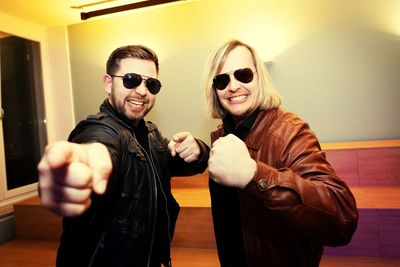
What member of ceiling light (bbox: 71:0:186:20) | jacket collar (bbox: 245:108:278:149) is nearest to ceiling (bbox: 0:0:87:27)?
ceiling light (bbox: 71:0:186:20)

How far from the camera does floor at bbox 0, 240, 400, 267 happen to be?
2.11 m

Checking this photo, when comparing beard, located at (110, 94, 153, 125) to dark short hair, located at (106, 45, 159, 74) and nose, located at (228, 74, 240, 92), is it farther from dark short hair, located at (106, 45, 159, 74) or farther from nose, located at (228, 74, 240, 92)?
nose, located at (228, 74, 240, 92)

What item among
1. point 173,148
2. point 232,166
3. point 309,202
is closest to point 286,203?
point 309,202

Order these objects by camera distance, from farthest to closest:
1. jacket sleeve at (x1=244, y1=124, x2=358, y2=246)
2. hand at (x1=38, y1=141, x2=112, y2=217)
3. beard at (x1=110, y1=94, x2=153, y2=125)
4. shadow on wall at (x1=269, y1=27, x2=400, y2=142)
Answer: shadow on wall at (x1=269, y1=27, x2=400, y2=142) → beard at (x1=110, y1=94, x2=153, y2=125) → jacket sleeve at (x1=244, y1=124, x2=358, y2=246) → hand at (x1=38, y1=141, x2=112, y2=217)

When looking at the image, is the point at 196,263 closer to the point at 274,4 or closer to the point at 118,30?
the point at 274,4

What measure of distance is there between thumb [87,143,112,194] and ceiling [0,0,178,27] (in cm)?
305

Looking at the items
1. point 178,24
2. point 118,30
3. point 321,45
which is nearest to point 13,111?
point 118,30

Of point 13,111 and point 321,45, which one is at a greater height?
point 321,45

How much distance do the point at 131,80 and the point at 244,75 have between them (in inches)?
22.4

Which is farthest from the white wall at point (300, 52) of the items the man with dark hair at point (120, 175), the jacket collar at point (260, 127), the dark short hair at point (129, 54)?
the jacket collar at point (260, 127)

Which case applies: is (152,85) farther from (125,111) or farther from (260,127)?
(260,127)

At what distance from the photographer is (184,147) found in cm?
144

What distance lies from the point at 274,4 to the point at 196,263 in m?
2.80

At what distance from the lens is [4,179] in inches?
132
